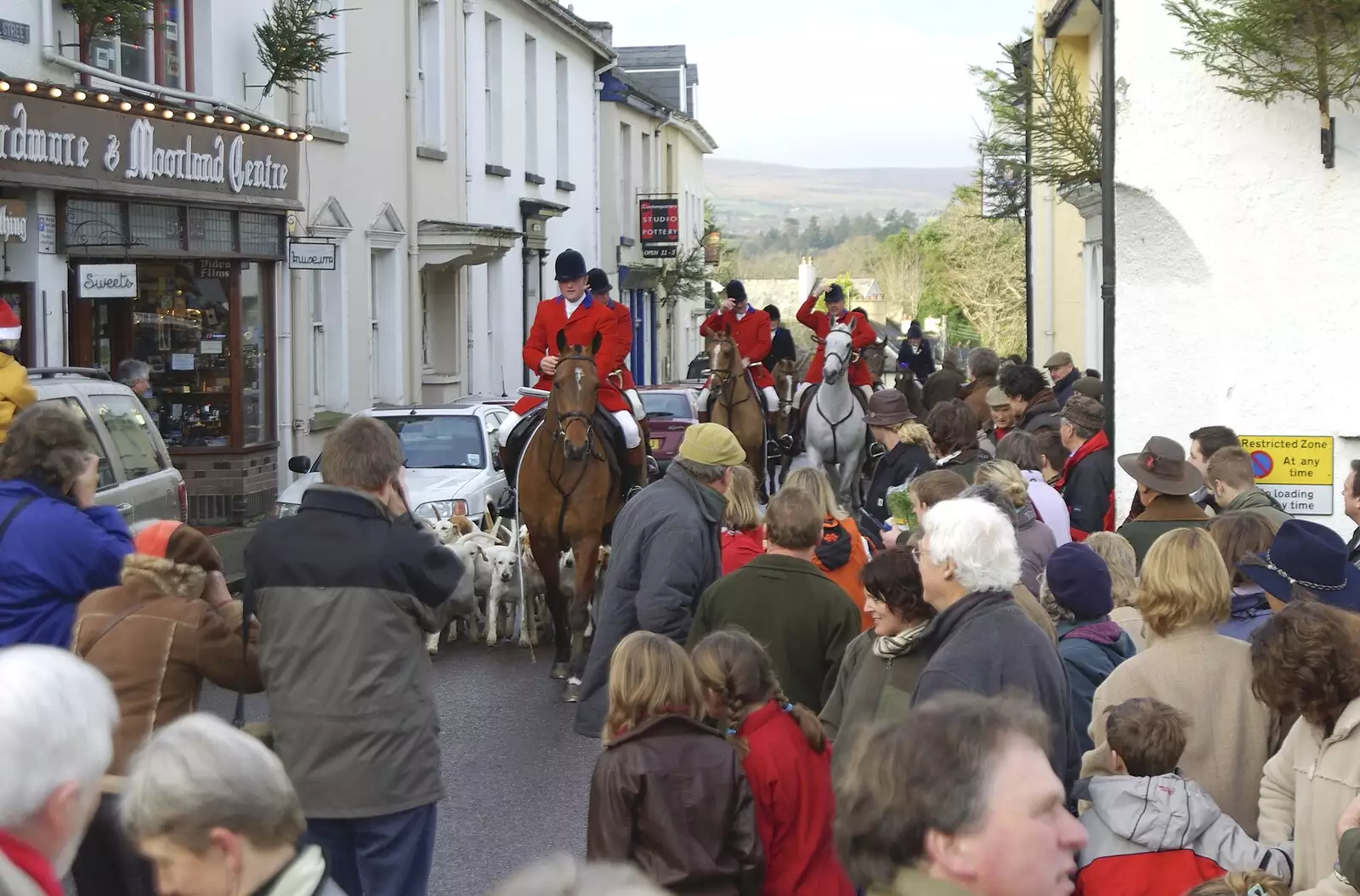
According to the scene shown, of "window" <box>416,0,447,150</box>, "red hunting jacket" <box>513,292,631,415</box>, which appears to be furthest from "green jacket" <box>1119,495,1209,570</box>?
"window" <box>416,0,447,150</box>

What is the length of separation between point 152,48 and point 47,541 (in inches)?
495

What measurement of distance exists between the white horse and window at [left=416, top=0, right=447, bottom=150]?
10.1m

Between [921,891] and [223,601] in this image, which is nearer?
[921,891]

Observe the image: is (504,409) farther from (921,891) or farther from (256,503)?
(921,891)

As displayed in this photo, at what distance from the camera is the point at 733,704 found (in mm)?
5086

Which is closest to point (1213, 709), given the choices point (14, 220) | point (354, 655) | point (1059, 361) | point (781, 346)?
point (354, 655)

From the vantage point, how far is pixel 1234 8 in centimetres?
919

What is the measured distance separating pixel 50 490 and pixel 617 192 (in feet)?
112

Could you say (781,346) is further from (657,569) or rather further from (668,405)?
(657,569)

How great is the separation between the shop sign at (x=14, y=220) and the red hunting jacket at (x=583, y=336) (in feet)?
15.6

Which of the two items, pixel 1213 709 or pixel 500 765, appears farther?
pixel 500 765

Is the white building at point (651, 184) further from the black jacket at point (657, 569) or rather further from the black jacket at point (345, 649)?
the black jacket at point (345, 649)

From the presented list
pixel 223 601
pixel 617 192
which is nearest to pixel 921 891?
pixel 223 601

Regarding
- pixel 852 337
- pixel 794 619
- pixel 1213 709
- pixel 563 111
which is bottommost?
pixel 1213 709
